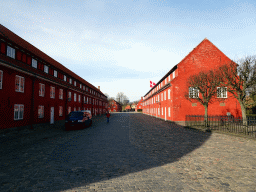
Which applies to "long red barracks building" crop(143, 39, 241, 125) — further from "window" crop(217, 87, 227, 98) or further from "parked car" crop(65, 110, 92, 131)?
"parked car" crop(65, 110, 92, 131)

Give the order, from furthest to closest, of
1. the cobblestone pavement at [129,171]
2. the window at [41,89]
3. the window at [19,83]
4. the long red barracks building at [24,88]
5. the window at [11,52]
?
the window at [41,89] < the window at [19,83] < the window at [11,52] < the long red barracks building at [24,88] < the cobblestone pavement at [129,171]

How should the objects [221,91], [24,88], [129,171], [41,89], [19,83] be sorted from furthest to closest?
[221,91] → [41,89] → [24,88] → [19,83] → [129,171]

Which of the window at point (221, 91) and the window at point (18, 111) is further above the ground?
the window at point (221, 91)

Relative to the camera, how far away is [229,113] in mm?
24094

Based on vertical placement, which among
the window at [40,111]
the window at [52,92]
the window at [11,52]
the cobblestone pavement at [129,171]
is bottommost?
the cobblestone pavement at [129,171]

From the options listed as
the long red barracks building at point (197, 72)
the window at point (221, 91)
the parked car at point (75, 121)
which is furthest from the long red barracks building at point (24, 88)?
the window at point (221, 91)

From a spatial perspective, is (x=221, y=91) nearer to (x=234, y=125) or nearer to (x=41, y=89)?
(x=234, y=125)

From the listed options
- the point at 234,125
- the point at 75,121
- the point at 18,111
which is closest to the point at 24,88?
the point at 18,111

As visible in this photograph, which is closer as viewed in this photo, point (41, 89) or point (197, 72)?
point (41, 89)

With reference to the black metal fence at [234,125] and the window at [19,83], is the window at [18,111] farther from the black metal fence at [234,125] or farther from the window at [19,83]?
the black metal fence at [234,125]

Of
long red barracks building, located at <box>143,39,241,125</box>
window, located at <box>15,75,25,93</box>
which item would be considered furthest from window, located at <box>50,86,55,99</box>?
long red barracks building, located at <box>143,39,241,125</box>

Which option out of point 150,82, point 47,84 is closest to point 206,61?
point 47,84

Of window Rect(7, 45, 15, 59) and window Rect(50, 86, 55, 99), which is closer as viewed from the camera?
window Rect(7, 45, 15, 59)

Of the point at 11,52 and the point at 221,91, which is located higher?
the point at 11,52
